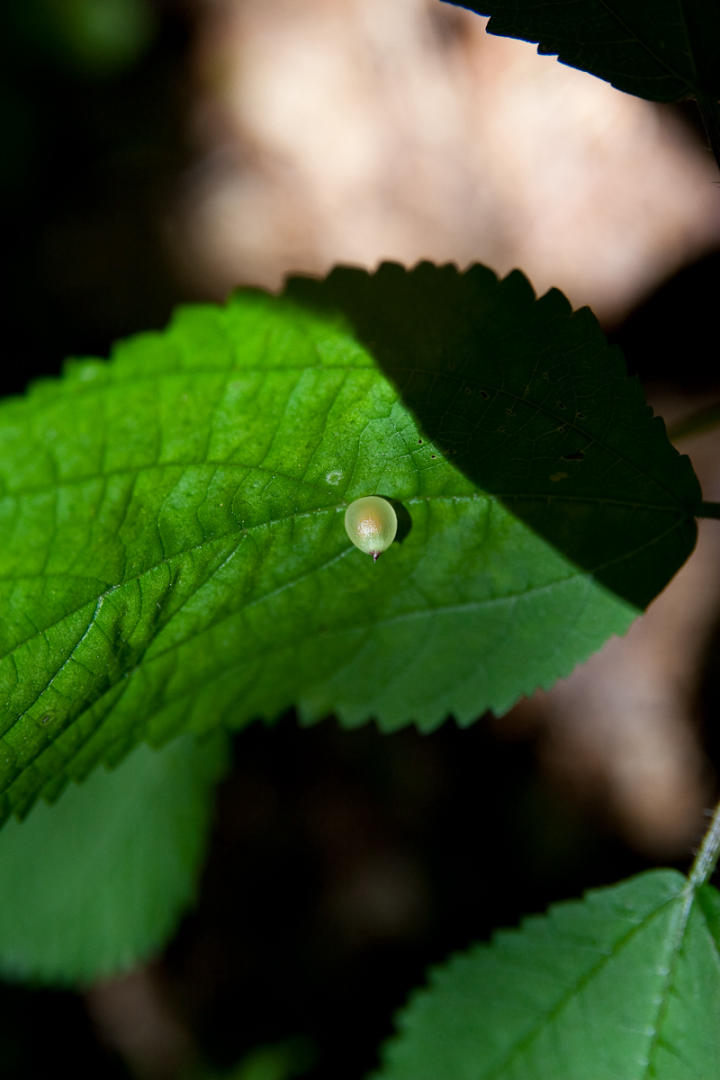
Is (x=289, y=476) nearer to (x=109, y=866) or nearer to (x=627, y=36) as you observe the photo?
(x=627, y=36)

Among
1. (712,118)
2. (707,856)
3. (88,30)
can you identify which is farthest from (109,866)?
(88,30)

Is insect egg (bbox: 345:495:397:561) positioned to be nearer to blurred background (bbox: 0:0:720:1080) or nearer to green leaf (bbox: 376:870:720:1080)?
green leaf (bbox: 376:870:720:1080)

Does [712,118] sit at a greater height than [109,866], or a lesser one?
greater

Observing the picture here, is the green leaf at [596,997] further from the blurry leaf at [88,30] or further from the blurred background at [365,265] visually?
the blurry leaf at [88,30]

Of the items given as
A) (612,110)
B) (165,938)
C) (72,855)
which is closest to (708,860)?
(165,938)

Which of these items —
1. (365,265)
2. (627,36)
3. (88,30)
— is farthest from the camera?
(88,30)

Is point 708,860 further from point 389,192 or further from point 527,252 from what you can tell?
point 389,192

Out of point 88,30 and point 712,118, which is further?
point 88,30

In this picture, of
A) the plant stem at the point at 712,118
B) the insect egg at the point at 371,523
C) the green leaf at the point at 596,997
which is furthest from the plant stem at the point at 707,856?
the plant stem at the point at 712,118
